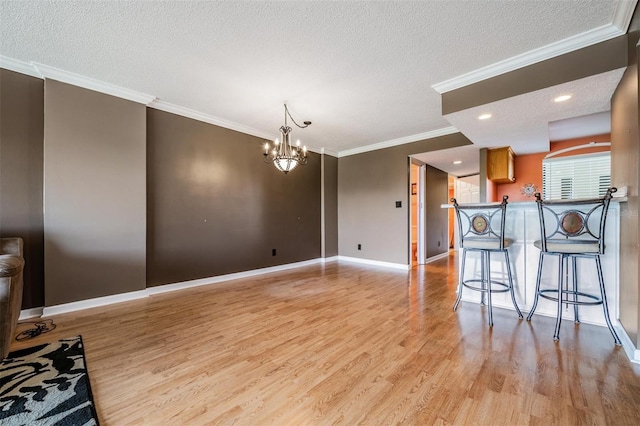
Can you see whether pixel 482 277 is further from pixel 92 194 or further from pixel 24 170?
pixel 24 170

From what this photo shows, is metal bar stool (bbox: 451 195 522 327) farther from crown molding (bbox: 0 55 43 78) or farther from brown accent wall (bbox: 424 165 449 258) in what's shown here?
crown molding (bbox: 0 55 43 78)

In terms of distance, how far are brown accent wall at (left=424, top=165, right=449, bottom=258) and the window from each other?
6.69ft

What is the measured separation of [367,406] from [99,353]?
6.57 ft

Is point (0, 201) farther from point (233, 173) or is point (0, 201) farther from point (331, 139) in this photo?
point (331, 139)

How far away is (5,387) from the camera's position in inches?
60.6

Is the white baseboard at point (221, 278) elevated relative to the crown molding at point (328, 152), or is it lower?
lower

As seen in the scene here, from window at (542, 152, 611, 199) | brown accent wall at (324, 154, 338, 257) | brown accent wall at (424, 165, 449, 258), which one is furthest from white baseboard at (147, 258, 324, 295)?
window at (542, 152, 611, 199)

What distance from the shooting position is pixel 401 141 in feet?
17.0

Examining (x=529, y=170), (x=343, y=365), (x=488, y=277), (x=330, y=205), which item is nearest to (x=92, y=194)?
(x=343, y=365)

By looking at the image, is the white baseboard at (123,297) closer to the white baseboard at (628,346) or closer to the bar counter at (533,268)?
the bar counter at (533,268)

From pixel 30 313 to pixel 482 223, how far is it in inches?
190

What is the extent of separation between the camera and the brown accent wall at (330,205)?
6.03m

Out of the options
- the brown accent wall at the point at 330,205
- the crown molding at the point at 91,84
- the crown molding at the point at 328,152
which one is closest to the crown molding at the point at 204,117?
the crown molding at the point at 91,84

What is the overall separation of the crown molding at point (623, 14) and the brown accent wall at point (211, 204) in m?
4.32
